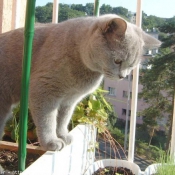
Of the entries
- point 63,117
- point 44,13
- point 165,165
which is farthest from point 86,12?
point 165,165

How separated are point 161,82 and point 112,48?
71 centimetres

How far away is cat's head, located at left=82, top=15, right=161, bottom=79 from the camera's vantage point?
106 centimetres

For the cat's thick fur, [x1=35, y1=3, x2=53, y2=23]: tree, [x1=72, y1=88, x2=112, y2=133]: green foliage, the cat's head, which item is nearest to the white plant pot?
[x1=72, y1=88, x2=112, y2=133]: green foliage

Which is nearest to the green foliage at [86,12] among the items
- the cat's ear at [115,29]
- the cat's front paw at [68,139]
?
the cat's ear at [115,29]

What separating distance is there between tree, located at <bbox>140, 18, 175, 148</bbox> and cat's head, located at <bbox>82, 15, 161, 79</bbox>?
423 millimetres

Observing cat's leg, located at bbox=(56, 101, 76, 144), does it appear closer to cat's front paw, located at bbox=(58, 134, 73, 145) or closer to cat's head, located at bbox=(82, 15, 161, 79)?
cat's front paw, located at bbox=(58, 134, 73, 145)

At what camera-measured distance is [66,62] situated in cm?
109

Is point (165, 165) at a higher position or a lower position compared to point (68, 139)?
lower

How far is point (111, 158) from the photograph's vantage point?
1.50m

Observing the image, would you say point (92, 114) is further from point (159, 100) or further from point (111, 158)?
point (159, 100)

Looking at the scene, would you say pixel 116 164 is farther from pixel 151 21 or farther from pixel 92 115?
pixel 151 21

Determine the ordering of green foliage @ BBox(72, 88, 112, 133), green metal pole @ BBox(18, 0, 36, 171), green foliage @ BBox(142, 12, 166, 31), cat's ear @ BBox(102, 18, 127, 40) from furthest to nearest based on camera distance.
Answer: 1. green foliage @ BBox(142, 12, 166, 31)
2. green foliage @ BBox(72, 88, 112, 133)
3. cat's ear @ BBox(102, 18, 127, 40)
4. green metal pole @ BBox(18, 0, 36, 171)

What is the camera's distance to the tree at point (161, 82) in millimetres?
1595

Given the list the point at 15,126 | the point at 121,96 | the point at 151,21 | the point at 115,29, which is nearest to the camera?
the point at 115,29
